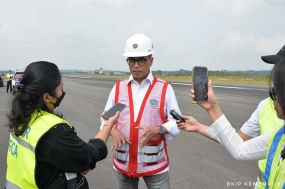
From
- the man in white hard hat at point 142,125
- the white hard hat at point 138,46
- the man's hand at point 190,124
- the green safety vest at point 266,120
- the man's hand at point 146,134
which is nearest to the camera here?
the green safety vest at point 266,120

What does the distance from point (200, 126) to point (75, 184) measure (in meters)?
1.06

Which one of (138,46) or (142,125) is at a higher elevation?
(138,46)

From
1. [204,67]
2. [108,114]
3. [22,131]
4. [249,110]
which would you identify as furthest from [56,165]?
[249,110]

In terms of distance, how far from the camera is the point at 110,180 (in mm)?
4004

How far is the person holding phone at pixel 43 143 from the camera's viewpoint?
1568 millimetres

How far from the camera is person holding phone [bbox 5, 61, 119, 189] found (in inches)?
61.7

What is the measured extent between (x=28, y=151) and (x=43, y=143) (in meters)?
0.12

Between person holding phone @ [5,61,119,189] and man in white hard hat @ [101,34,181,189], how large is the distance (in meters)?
0.59

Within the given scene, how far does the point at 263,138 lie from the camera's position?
1708 mm

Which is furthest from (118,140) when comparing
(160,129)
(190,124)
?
(190,124)

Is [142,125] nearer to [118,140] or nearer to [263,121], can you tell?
[118,140]

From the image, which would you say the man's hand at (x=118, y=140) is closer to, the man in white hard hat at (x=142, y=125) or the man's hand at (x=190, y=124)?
the man in white hard hat at (x=142, y=125)

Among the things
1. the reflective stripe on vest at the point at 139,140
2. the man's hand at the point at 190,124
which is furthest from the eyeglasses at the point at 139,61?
the man's hand at the point at 190,124

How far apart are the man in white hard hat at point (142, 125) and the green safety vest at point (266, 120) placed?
0.75 meters
